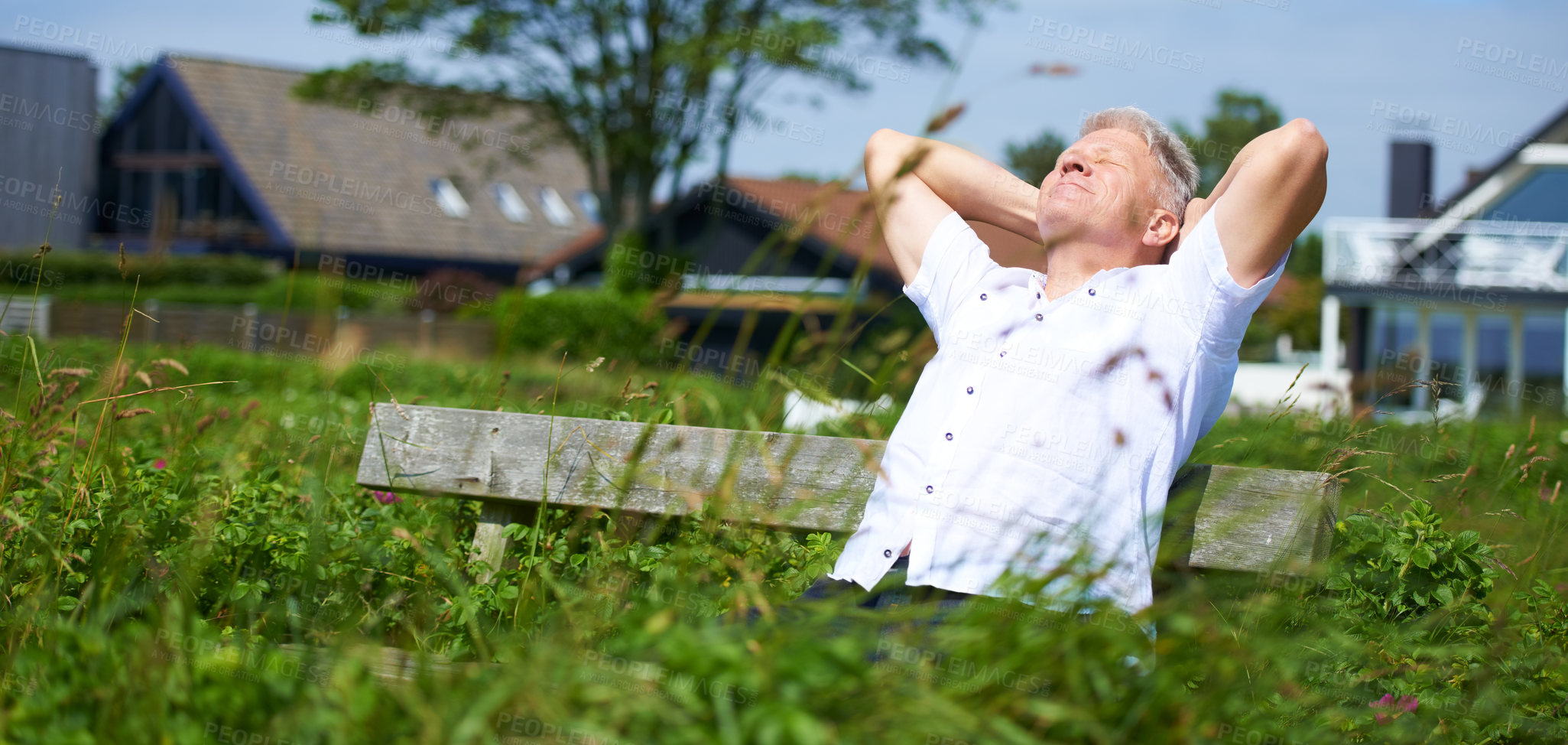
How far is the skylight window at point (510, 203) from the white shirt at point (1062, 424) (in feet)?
120

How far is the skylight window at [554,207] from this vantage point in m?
38.8

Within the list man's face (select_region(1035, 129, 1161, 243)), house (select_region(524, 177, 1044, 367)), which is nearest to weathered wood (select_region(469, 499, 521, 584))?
man's face (select_region(1035, 129, 1161, 243))

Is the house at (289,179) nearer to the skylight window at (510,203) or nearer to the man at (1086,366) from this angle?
the skylight window at (510,203)

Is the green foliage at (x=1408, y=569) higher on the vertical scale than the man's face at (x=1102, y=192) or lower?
lower

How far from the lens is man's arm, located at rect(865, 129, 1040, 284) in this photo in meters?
2.46

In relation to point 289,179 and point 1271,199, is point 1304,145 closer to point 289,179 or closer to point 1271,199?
point 1271,199

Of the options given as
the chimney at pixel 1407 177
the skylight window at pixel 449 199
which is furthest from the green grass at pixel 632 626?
the skylight window at pixel 449 199

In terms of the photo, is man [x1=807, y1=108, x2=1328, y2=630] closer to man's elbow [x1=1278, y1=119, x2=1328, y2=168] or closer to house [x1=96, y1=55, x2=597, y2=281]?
man's elbow [x1=1278, y1=119, x2=1328, y2=168]

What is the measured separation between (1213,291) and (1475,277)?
2301 centimetres

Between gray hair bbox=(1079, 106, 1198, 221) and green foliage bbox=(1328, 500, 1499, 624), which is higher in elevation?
gray hair bbox=(1079, 106, 1198, 221)

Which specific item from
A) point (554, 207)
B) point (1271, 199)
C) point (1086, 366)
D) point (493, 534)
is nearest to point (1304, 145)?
point (1271, 199)

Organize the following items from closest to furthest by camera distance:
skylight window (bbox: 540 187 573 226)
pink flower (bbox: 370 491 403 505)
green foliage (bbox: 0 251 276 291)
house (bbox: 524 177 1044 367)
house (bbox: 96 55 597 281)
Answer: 1. pink flower (bbox: 370 491 403 505)
2. house (bbox: 524 177 1044 367)
3. green foliage (bbox: 0 251 276 291)
4. house (bbox: 96 55 597 281)
5. skylight window (bbox: 540 187 573 226)

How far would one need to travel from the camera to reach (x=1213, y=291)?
2105mm

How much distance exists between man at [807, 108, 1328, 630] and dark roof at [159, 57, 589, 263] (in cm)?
2950
